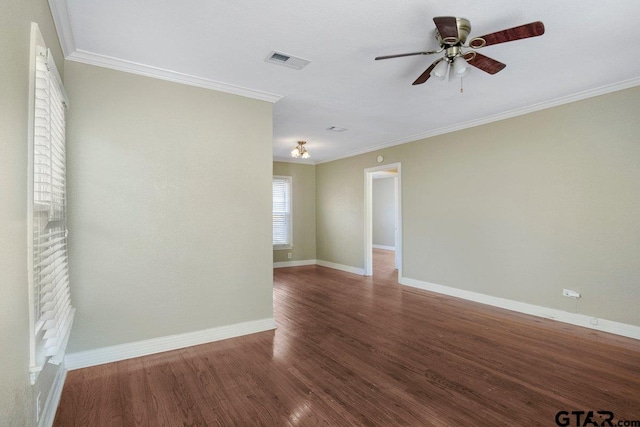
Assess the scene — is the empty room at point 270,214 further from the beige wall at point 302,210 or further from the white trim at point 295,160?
the beige wall at point 302,210

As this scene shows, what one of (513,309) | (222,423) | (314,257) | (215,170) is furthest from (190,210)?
(314,257)

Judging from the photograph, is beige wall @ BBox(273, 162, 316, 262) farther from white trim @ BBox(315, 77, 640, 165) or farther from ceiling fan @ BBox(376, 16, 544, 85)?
ceiling fan @ BBox(376, 16, 544, 85)

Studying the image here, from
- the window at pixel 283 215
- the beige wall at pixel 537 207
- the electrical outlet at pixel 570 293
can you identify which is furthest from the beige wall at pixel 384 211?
the electrical outlet at pixel 570 293

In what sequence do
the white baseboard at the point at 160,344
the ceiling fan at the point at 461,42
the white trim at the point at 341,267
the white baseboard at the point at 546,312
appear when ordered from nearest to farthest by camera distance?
the ceiling fan at the point at 461,42 < the white baseboard at the point at 160,344 < the white baseboard at the point at 546,312 < the white trim at the point at 341,267

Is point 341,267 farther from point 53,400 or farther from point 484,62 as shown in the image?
point 53,400

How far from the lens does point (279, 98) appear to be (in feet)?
11.9

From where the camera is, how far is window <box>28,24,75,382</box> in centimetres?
153

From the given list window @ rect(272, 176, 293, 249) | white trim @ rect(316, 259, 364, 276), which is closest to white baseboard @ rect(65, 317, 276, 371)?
white trim @ rect(316, 259, 364, 276)

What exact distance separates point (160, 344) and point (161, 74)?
2.59 metres

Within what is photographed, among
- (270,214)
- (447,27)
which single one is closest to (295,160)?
(270,214)

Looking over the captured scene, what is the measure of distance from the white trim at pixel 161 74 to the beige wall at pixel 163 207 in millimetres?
56

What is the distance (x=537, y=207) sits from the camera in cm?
400

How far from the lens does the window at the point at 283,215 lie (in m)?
7.62

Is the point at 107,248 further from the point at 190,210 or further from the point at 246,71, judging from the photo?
the point at 246,71
